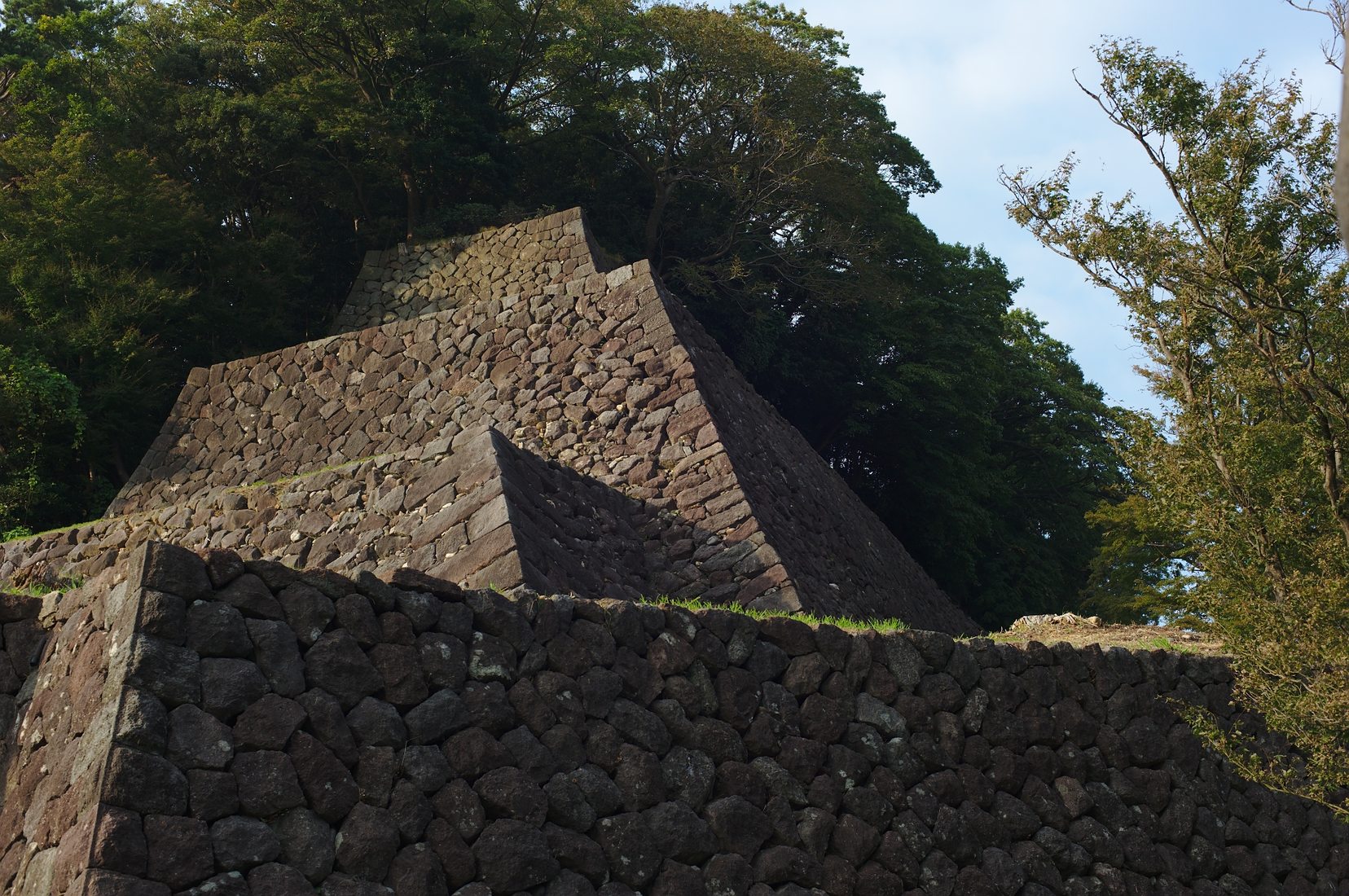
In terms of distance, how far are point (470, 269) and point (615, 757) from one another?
514 inches

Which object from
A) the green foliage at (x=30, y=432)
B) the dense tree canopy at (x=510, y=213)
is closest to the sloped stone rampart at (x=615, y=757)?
the dense tree canopy at (x=510, y=213)

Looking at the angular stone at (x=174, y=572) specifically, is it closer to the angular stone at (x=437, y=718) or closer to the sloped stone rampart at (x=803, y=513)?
the angular stone at (x=437, y=718)

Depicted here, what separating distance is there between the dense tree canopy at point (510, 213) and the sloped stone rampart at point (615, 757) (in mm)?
9986

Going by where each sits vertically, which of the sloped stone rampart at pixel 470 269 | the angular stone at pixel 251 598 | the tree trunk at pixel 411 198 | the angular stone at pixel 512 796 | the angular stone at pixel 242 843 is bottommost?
the angular stone at pixel 242 843

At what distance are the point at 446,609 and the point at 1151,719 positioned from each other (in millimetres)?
6449

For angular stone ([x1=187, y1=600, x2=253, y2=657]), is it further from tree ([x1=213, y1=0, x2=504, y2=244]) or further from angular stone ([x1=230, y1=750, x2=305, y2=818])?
tree ([x1=213, y1=0, x2=504, y2=244])

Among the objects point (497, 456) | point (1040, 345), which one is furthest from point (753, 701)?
point (1040, 345)

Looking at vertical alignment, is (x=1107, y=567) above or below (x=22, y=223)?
below

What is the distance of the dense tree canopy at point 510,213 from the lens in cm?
1752

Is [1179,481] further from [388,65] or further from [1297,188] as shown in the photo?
[388,65]

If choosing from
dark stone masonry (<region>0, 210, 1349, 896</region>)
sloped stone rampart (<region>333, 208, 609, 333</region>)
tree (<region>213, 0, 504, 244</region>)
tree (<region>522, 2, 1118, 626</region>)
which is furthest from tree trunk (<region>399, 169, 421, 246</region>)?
dark stone masonry (<region>0, 210, 1349, 896</region>)

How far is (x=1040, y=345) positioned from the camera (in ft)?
105

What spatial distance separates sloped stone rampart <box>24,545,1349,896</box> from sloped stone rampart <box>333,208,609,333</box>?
10105 millimetres

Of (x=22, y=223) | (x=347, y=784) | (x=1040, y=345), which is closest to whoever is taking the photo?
(x=347, y=784)
